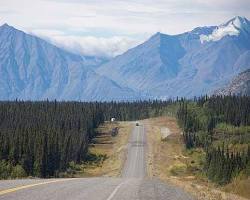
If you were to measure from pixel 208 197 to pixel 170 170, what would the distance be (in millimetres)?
121518

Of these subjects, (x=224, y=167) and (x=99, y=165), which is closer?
(x=224, y=167)

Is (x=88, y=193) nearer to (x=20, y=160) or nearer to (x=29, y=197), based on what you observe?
(x=29, y=197)

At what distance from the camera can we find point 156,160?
172500mm

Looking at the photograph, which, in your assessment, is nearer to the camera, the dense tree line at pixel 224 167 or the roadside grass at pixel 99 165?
the dense tree line at pixel 224 167

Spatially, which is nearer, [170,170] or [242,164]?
[242,164]

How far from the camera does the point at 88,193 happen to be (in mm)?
28281

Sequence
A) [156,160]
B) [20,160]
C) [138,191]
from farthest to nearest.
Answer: [156,160]
[20,160]
[138,191]

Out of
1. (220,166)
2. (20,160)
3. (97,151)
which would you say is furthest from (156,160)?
(20,160)

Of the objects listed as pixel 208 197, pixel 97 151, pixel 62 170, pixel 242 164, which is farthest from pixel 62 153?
pixel 208 197

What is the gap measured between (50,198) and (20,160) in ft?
284

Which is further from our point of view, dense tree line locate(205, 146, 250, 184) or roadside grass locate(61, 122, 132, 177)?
roadside grass locate(61, 122, 132, 177)

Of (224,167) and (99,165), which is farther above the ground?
(224,167)

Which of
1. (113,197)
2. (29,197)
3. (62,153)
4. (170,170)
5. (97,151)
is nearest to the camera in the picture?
(29,197)

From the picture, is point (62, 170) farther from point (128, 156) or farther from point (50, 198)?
point (50, 198)
